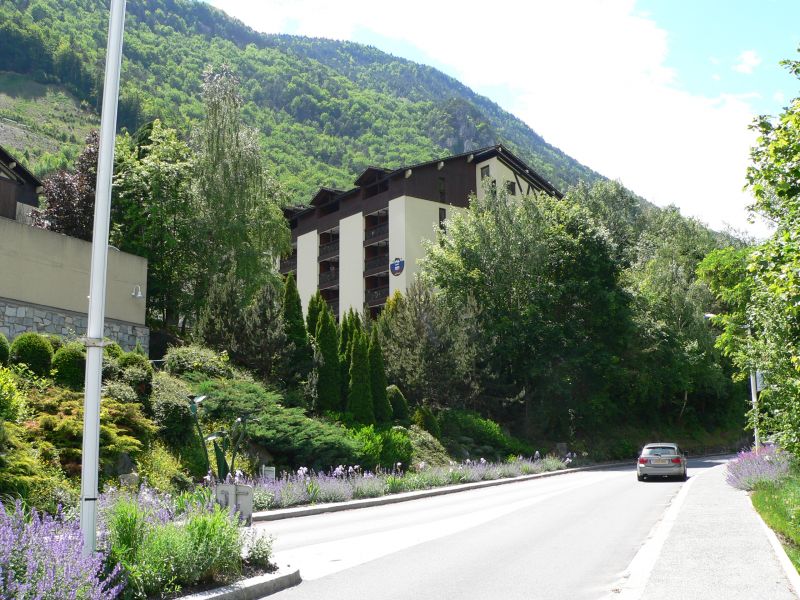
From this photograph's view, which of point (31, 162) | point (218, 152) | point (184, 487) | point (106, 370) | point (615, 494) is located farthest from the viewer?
point (31, 162)

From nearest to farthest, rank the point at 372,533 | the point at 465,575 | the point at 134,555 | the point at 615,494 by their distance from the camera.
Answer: the point at 134,555 < the point at 465,575 < the point at 372,533 < the point at 615,494

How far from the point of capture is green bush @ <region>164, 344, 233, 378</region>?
26234 mm

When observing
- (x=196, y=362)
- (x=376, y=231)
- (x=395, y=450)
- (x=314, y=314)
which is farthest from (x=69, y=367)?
(x=376, y=231)

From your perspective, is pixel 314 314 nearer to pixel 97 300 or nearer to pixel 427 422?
pixel 427 422

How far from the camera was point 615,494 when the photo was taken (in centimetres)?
2369

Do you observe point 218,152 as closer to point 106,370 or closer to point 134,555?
point 106,370

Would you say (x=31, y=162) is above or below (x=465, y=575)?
above

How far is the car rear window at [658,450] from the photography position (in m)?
30.3

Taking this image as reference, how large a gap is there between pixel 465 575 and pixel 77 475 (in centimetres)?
926

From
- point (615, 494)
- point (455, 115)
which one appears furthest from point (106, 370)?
point (455, 115)

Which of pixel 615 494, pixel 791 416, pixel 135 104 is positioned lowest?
pixel 615 494

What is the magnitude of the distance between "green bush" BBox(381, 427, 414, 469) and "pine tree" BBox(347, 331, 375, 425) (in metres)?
1.99

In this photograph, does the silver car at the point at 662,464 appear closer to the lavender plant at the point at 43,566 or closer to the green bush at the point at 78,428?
the green bush at the point at 78,428

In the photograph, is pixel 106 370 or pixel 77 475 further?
pixel 106 370
